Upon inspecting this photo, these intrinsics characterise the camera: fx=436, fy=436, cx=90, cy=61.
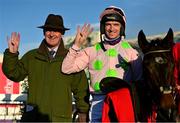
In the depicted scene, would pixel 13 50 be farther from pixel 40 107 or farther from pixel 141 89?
pixel 141 89

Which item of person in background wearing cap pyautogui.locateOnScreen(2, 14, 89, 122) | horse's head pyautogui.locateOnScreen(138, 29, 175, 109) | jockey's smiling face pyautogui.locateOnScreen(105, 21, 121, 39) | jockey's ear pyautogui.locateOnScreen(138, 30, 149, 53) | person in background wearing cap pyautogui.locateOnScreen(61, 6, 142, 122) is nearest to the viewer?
horse's head pyautogui.locateOnScreen(138, 29, 175, 109)

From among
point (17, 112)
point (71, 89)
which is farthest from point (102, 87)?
point (17, 112)

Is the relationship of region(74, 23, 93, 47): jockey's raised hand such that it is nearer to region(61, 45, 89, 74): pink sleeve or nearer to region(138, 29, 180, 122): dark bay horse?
region(61, 45, 89, 74): pink sleeve

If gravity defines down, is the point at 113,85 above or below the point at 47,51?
below

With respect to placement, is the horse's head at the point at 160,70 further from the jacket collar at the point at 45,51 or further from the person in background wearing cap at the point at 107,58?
the jacket collar at the point at 45,51

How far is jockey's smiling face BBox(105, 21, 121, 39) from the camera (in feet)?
16.0

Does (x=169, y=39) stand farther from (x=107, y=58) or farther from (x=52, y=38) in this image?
(x=52, y=38)

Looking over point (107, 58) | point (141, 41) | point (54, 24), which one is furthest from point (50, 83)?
point (141, 41)

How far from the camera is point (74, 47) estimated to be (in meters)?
5.00

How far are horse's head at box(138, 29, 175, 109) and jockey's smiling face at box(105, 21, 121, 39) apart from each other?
49 cm

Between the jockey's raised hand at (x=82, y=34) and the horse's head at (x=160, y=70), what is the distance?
2.90 ft

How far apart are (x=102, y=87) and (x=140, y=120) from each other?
558 millimetres

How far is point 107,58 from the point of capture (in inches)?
190

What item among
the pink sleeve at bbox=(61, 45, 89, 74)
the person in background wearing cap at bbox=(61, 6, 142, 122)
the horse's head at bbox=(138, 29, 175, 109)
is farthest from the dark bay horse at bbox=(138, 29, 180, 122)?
the pink sleeve at bbox=(61, 45, 89, 74)
